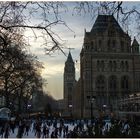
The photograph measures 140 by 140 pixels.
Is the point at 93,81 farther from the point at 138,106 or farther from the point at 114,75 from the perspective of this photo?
the point at 138,106

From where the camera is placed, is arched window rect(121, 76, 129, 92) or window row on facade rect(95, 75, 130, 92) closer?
window row on facade rect(95, 75, 130, 92)

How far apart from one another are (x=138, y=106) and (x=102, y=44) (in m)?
30.5

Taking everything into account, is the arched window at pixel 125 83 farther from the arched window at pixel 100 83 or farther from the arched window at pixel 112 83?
the arched window at pixel 100 83

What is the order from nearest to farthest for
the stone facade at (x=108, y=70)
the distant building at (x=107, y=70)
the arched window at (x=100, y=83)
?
the distant building at (x=107, y=70) → the stone facade at (x=108, y=70) → the arched window at (x=100, y=83)

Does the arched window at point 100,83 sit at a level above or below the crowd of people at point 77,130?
above

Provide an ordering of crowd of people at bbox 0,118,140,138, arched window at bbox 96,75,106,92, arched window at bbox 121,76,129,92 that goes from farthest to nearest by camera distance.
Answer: arched window at bbox 121,76,129,92
arched window at bbox 96,75,106,92
crowd of people at bbox 0,118,140,138

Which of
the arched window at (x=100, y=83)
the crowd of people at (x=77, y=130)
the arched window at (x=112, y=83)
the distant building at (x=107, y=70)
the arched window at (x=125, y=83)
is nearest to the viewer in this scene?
the crowd of people at (x=77, y=130)

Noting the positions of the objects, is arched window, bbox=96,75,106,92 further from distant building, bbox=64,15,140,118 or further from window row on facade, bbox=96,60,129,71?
window row on facade, bbox=96,60,129,71

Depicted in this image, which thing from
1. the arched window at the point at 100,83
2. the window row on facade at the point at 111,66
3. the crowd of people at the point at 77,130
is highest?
the window row on facade at the point at 111,66

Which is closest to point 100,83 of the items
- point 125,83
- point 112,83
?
point 112,83

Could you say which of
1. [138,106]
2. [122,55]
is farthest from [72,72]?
[138,106]

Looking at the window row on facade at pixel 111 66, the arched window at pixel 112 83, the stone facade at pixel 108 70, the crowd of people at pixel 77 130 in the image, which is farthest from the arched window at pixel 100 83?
the crowd of people at pixel 77 130

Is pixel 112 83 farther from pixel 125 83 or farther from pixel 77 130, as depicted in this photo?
pixel 77 130

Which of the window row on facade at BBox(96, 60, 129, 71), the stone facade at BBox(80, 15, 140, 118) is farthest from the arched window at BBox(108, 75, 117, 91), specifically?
the window row on facade at BBox(96, 60, 129, 71)
